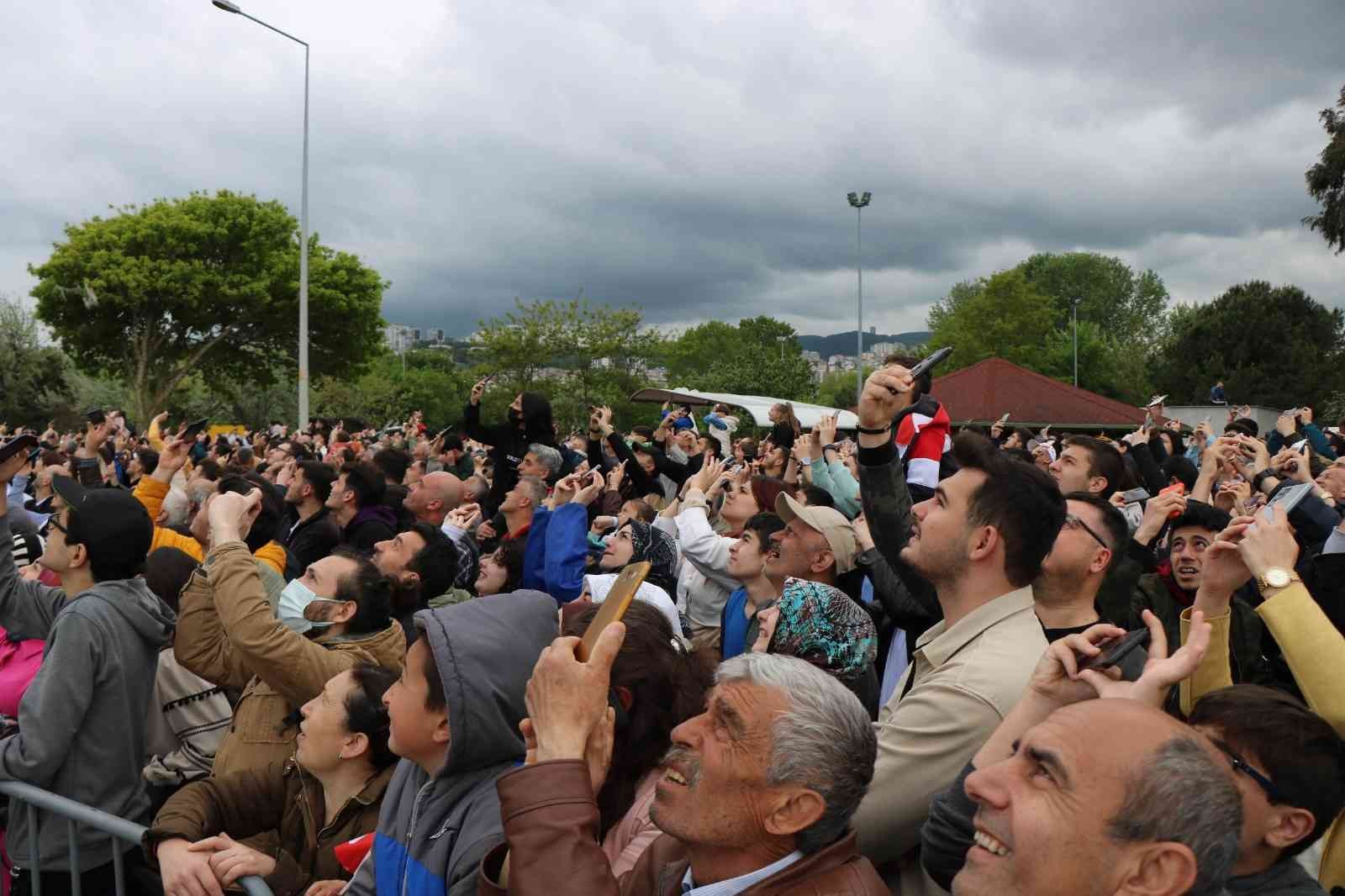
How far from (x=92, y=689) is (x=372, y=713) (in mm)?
1080

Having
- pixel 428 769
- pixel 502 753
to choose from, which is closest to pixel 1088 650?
pixel 502 753

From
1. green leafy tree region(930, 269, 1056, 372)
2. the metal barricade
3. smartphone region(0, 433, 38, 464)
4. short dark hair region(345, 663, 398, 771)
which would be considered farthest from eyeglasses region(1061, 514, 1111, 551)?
A: green leafy tree region(930, 269, 1056, 372)

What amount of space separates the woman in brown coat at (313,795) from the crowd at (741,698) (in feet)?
0.03

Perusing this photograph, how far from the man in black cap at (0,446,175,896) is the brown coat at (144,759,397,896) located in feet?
1.52

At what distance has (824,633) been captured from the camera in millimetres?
2971

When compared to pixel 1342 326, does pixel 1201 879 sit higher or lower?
lower

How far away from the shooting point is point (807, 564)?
14.1ft

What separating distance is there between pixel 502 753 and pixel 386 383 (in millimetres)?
68482

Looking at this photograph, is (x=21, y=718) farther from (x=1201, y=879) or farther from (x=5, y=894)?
(x=1201, y=879)

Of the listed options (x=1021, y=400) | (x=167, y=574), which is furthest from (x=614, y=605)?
(x=1021, y=400)

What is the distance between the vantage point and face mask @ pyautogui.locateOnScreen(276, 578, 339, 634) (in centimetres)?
380

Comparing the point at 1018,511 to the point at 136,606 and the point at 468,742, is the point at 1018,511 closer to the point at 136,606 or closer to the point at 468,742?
the point at 468,742

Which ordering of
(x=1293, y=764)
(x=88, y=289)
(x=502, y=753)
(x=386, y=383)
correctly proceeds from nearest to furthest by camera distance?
(x=1293, y=764), (x=502, y=753), (x=88, y=289), (x=386, y=383)

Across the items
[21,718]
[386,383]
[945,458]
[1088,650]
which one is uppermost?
[386,383]
